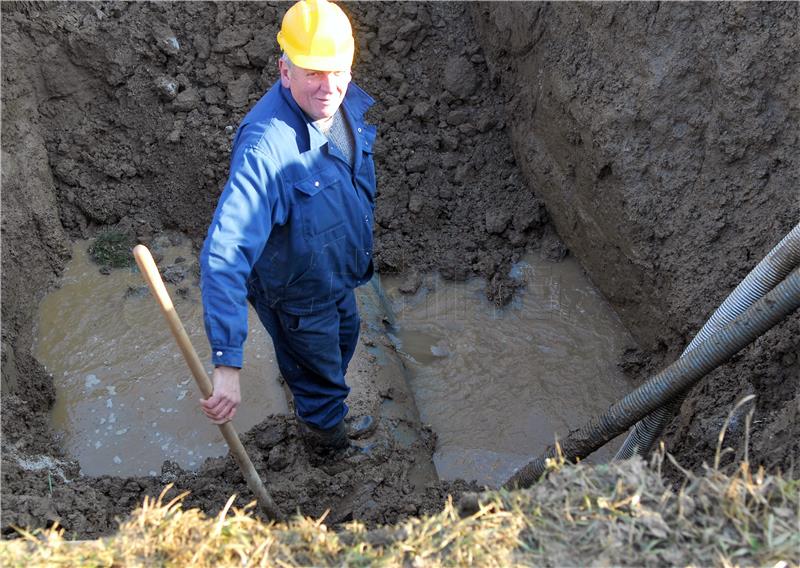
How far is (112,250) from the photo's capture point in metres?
5.18

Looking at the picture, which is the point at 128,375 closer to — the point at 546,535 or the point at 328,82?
the point at 328,82

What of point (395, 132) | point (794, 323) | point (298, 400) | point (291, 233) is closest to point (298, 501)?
point (298, 400)

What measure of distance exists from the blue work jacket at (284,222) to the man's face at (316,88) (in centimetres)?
4

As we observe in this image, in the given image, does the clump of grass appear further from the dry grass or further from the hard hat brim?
the dry grass

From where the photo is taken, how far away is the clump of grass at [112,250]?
16.9 feet

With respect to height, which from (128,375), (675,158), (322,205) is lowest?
(128,375)

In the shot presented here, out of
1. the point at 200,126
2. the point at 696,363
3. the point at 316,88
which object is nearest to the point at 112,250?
the point at 200,126

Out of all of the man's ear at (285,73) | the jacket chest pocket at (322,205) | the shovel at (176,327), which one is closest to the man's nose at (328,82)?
the man's ear at (285,73)

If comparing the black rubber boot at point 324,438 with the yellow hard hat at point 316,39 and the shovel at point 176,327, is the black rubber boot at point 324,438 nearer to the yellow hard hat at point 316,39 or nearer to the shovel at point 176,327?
the shovel at point 176,327

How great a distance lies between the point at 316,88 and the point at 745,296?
1722 mm

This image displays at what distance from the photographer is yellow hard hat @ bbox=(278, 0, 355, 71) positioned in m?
2.91

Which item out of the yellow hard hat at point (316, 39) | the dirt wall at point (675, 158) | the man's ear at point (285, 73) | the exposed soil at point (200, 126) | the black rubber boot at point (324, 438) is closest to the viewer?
the yellow hard hat at point (316, 39)

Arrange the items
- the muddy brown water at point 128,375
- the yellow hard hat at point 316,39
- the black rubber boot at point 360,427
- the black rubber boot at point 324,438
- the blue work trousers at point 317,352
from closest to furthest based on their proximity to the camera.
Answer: the yellow hard hat at point 316,39 < the blue work trousers at point 317,352 < the black rubber boot at point 324,438 < the black rubber boot at point 360,427 < the muddy brown water at point 128,375

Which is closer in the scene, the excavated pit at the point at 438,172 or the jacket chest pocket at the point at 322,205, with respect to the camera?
the jacket chest pocket at the point at 322,205
